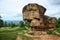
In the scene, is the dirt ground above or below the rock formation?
below

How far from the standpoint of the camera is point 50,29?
23.7m

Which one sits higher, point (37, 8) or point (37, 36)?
point (37, 8)

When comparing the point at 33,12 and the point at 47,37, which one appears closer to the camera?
the point at 47,37

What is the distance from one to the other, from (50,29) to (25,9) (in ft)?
14.4

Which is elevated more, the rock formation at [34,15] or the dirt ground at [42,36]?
the rock formation at [34,15]

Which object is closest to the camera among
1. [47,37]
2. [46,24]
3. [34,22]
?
[47,37]

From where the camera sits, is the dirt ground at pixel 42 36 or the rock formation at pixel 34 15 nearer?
the dirt ground at pixel 42 36

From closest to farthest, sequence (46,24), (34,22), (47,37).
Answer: (47,37) → (34,22) → (46,24)

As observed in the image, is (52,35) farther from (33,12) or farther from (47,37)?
(33,12)

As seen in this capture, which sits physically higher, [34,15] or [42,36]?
[34,15]

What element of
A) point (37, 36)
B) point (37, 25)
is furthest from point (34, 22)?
point (37, 36)

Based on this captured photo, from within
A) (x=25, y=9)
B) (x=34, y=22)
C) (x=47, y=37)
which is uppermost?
(x=25, y=9)

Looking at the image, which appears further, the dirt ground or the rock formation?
the rock formation

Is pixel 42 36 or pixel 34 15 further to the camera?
pixel 34 15
